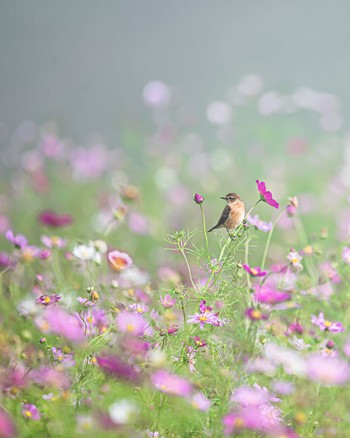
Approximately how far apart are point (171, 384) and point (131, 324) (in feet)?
0.46

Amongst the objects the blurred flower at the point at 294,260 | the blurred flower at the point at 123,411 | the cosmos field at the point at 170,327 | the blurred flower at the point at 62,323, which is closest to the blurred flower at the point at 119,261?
the cosmos field at the point at 170,327

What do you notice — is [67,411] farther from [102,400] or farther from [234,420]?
[234,420]

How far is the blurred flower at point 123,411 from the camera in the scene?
2.73ft

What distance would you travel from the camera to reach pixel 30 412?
38.0 inches

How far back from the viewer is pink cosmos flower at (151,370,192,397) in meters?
0.88

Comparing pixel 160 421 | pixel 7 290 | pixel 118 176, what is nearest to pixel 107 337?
pixel 160 421

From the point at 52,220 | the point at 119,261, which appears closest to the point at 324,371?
the point at 119,261

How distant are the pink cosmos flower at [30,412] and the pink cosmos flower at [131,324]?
0.16 metres

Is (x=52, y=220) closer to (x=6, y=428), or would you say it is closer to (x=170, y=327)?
(x=170, y=327)

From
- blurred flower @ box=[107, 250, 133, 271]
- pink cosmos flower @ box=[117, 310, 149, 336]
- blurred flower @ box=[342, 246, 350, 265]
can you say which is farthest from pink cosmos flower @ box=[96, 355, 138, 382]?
blurred flower @ box=[342, 246, 350, 265]

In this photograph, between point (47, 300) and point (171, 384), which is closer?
point (171, 384)

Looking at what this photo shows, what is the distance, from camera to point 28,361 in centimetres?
116

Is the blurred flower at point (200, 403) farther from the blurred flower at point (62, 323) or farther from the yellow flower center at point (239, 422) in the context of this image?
the blurred flower at point (62, 323)

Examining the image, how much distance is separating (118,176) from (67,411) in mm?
1586
